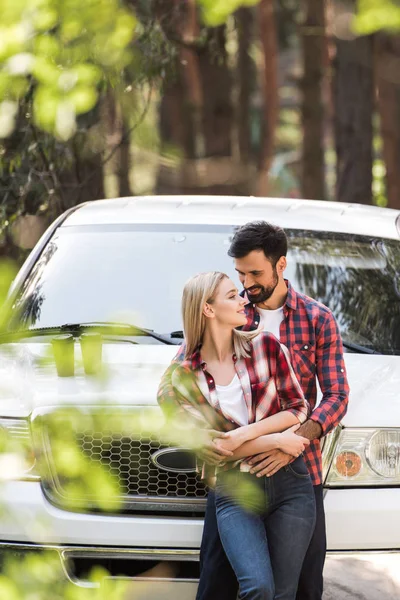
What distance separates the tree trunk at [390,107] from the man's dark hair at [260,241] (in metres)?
12.8

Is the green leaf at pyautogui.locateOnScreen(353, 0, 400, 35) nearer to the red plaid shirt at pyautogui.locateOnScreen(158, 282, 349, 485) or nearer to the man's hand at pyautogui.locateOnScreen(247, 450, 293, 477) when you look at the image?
the man's hand at pyautogui.locateOnScreen(247, 450, 293, 477)

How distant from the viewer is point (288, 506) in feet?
11.2

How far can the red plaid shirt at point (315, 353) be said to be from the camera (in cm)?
358

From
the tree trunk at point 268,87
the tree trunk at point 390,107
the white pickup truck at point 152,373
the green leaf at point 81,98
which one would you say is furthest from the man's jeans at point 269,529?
the tree trunk at point 268,87

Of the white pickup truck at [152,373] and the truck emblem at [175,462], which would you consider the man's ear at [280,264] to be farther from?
the truck emblem at [175,462]

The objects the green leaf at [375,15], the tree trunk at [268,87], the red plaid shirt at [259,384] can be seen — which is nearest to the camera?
the green leaf at [375,15]

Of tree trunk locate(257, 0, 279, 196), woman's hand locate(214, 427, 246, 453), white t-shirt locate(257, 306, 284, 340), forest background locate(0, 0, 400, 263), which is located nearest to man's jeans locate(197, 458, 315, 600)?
woman's hand locate(214, 427, 246, 453)

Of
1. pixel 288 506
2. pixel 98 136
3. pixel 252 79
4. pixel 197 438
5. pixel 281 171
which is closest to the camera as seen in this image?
pixel 197 438

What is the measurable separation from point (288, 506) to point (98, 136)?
6.42m

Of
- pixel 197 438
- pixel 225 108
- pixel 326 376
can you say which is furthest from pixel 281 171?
pixel 197 438

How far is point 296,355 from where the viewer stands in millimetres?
3617

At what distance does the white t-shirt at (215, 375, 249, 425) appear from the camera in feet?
11.3

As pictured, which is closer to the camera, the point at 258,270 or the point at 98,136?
the point at 258,270

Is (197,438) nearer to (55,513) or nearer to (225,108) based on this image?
(55,513)
